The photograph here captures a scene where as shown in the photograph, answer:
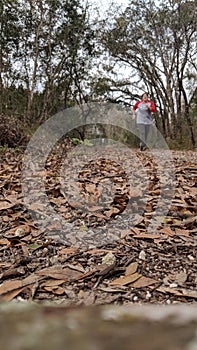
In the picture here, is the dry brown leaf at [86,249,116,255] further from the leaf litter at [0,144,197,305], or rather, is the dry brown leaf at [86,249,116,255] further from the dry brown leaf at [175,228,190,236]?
the dry brown leaf at [175,228,190,236]

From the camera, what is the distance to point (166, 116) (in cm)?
1812

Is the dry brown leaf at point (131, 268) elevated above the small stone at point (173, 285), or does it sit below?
above

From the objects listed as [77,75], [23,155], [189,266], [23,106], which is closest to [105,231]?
[189,266]

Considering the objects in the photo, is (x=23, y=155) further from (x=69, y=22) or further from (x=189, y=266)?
(x=69, y=22)

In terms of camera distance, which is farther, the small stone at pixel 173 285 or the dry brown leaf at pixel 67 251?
the dry brown leaf at pixel 67 251

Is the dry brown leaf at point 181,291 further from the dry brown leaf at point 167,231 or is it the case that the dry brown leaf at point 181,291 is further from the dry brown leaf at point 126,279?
the dry brown leaf at point 167,231

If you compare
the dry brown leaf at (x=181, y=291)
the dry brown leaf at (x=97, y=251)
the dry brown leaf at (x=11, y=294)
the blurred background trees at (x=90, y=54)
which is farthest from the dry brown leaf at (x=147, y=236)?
the blurred background trees at (x=90, y=54)

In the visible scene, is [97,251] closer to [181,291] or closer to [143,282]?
[143,282]

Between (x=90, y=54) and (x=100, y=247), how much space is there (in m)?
16.1

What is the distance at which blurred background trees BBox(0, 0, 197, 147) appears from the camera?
14.7 metres

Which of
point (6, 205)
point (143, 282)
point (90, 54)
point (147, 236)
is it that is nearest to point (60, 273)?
point (143, 282)

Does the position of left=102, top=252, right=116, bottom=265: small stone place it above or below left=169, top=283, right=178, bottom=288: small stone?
above

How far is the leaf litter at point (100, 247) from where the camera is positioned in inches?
50.0

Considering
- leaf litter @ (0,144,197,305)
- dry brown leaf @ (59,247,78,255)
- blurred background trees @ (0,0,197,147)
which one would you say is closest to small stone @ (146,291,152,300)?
leaf litter @ (0,144,197,305)
